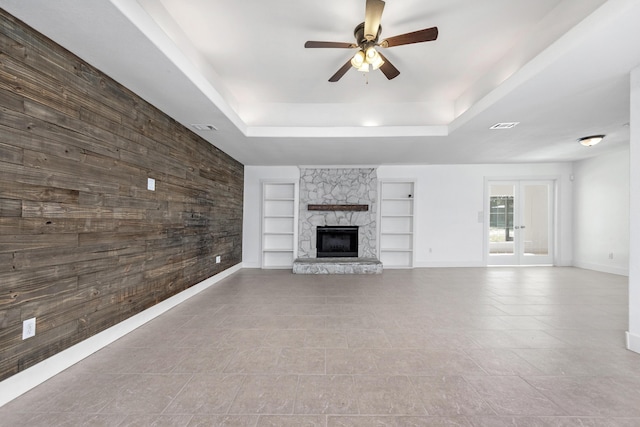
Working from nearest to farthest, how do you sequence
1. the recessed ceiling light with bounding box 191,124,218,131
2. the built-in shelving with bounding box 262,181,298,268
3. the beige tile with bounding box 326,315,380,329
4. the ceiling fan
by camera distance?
the ceiling fan → the beige tile with bounding box 326,315,380,329 → the recessed ceiling light with bounding box 191,124,218,131 → the built-in shelving with bounding box 262,181,298,268

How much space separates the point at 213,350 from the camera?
2.50 m

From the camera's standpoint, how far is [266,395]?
1.87m

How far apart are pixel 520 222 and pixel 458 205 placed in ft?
5.37

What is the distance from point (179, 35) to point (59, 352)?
9.83ft

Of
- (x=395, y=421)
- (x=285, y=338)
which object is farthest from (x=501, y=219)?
(x=395, y=421)

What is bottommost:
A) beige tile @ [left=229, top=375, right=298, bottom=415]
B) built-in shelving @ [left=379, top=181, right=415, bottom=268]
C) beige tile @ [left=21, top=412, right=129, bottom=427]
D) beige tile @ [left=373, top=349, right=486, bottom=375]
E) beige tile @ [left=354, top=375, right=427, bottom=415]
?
beige tile @ [left=21, top=412, right=129, bottom=427]

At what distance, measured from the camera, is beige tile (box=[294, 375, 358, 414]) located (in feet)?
5.70

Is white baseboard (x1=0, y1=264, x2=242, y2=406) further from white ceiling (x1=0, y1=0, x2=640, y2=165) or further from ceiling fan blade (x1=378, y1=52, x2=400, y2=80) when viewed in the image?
ceiling fan blade (x1=378, y1=52, x2=400, y2=80)

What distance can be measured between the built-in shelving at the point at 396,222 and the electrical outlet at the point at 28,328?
6183mm

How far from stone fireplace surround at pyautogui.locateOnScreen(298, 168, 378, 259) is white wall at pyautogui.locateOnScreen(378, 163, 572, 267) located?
575 millimetres

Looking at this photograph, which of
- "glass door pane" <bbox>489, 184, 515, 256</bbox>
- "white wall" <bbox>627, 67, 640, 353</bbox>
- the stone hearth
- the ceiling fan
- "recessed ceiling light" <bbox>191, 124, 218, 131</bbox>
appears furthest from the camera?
"glass door pane" <bbox>489, 184, 515, 256</bbox>

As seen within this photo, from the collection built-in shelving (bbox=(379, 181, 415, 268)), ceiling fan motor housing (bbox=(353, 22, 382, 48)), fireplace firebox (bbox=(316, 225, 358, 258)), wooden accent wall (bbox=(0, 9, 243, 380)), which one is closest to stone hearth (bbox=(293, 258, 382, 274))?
fireplace firebox (bbox=(316, 225, 358, 258))

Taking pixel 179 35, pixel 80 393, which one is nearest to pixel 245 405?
pixel 80 393

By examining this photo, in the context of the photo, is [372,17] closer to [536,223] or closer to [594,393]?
[594,393]
